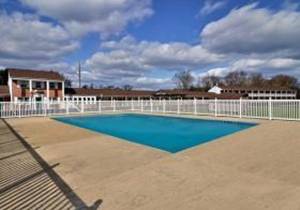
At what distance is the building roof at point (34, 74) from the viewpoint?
34.3 metres

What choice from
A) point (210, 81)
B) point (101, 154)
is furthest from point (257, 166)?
point (210, 81)

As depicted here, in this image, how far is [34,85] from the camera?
35.7 meters

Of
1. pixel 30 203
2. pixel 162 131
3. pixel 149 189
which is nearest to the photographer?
pixel 30 203

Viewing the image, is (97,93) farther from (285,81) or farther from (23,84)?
(285,81)

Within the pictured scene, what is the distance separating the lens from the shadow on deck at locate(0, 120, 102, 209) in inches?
158

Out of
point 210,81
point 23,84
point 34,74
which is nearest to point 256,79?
point 210,81

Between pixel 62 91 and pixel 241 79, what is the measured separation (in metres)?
60.5

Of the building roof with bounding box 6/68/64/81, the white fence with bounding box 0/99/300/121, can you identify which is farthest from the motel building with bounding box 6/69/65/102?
the white fence with bounding box 0/99/300/121

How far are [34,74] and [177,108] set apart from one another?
23.1 m

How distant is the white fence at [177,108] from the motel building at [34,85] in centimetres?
1016

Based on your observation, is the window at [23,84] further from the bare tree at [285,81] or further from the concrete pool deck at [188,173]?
the bare tree at [285,81]

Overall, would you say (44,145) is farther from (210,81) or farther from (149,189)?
(210,81)

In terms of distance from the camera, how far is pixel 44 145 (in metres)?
8.59

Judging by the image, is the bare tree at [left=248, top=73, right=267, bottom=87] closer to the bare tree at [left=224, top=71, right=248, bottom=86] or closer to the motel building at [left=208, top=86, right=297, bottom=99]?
the bare tree at [left=224, top=71, right=248, bottom=86]
